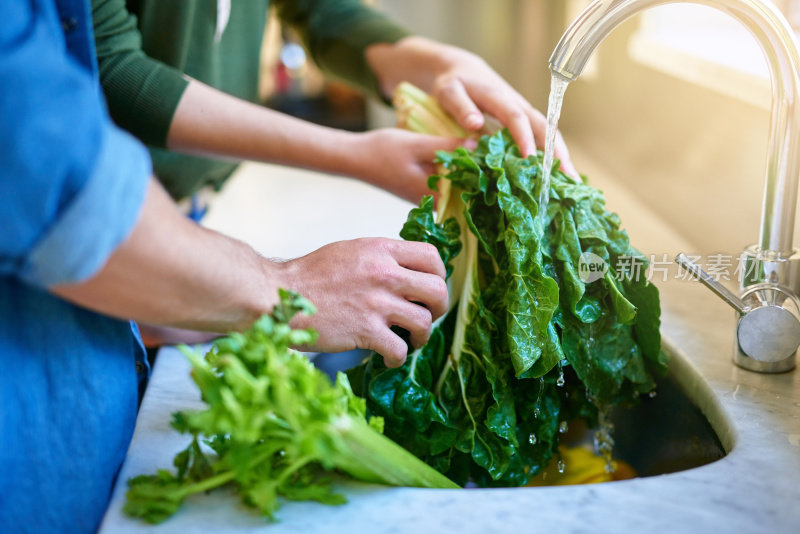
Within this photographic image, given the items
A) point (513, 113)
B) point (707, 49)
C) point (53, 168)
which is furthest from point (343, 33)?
point (53, 168)

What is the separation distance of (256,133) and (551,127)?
1.50ft

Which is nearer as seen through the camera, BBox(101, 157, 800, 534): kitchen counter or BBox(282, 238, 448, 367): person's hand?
BBox(101, 157, 800, 534): kitchen counter

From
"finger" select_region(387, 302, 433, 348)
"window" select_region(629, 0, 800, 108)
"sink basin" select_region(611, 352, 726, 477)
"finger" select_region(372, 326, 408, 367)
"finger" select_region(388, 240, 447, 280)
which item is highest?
"window" select_region(629, 0, 800, 108)

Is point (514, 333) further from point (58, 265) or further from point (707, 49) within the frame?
point (707, 49)

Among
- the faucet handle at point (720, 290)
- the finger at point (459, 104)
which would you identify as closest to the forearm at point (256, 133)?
the finger at point (459, 104)

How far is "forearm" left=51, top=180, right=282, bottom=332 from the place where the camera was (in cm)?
56

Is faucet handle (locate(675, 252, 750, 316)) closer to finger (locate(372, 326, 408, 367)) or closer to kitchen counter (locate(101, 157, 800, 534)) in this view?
kitchen counter (locate(101, 157, 800, 534))

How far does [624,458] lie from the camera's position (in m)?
1.04

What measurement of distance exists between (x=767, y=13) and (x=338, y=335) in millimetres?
518

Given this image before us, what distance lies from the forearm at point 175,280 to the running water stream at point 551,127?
334 millimetres

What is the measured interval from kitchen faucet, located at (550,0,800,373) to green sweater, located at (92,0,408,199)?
0.61 meters

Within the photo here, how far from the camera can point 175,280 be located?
0.59m

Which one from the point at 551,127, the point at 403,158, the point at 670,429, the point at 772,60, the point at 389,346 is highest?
the point at 772,60

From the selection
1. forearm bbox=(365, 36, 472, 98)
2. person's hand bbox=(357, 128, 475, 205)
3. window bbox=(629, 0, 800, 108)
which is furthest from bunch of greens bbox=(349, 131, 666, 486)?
window bbox=(629, 0, 800, 108)
